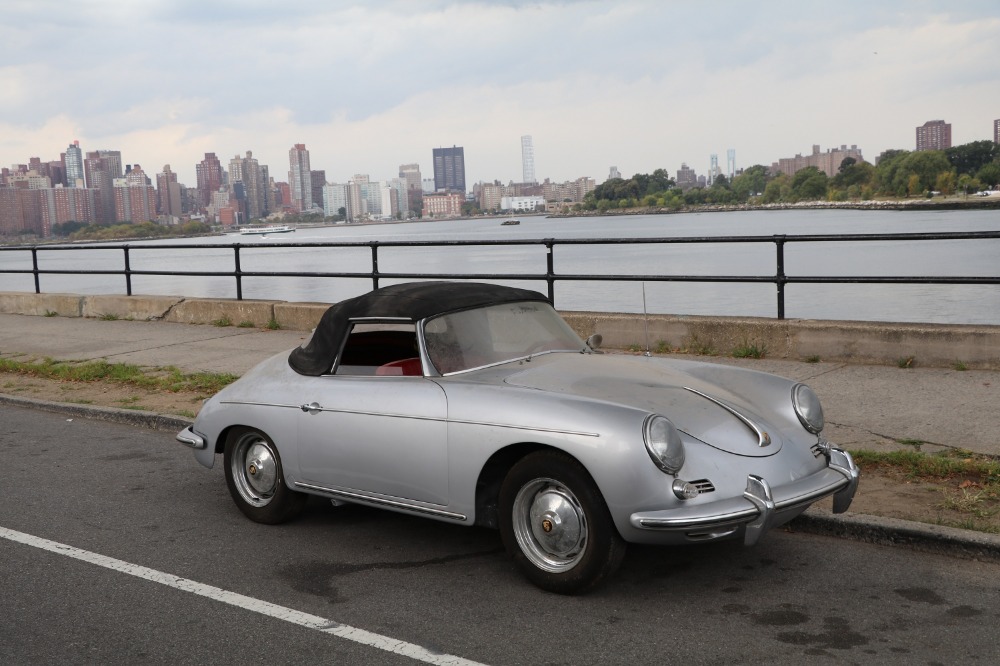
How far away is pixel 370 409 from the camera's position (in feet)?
16.7

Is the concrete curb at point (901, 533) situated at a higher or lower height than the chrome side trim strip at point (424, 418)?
lower

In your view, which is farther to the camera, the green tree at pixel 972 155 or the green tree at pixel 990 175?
the green tree at pixel 972 155

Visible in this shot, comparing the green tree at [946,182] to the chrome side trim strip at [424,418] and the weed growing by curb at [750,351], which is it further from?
the chrome side trim strip at [424,418]

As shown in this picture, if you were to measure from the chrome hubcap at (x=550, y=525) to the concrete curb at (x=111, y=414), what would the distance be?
4544mm

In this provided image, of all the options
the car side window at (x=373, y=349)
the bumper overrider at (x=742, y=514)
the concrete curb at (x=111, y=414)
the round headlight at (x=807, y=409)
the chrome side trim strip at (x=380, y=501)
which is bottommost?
the concrete curb at (x=111, y=414)

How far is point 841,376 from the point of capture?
892 cm

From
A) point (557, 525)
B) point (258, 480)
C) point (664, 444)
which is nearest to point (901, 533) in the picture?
point (664, 444)

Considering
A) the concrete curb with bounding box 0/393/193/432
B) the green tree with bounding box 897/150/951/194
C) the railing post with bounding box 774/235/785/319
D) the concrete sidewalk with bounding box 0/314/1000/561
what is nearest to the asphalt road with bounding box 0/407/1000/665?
the concrete sidewalk with bounding box 0/314/1000/561

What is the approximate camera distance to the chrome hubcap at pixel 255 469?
5.69m

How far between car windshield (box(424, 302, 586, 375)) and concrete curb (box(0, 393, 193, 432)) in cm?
385

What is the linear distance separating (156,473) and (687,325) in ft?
18.8

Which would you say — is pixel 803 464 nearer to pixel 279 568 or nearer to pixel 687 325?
pixel 279 568

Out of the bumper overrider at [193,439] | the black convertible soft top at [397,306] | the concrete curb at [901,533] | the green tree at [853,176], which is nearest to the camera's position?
the concrete curb at [901,533]

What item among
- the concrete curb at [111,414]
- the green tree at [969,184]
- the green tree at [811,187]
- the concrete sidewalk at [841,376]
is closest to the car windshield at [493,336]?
the concrete sidewalk at [841,376]
